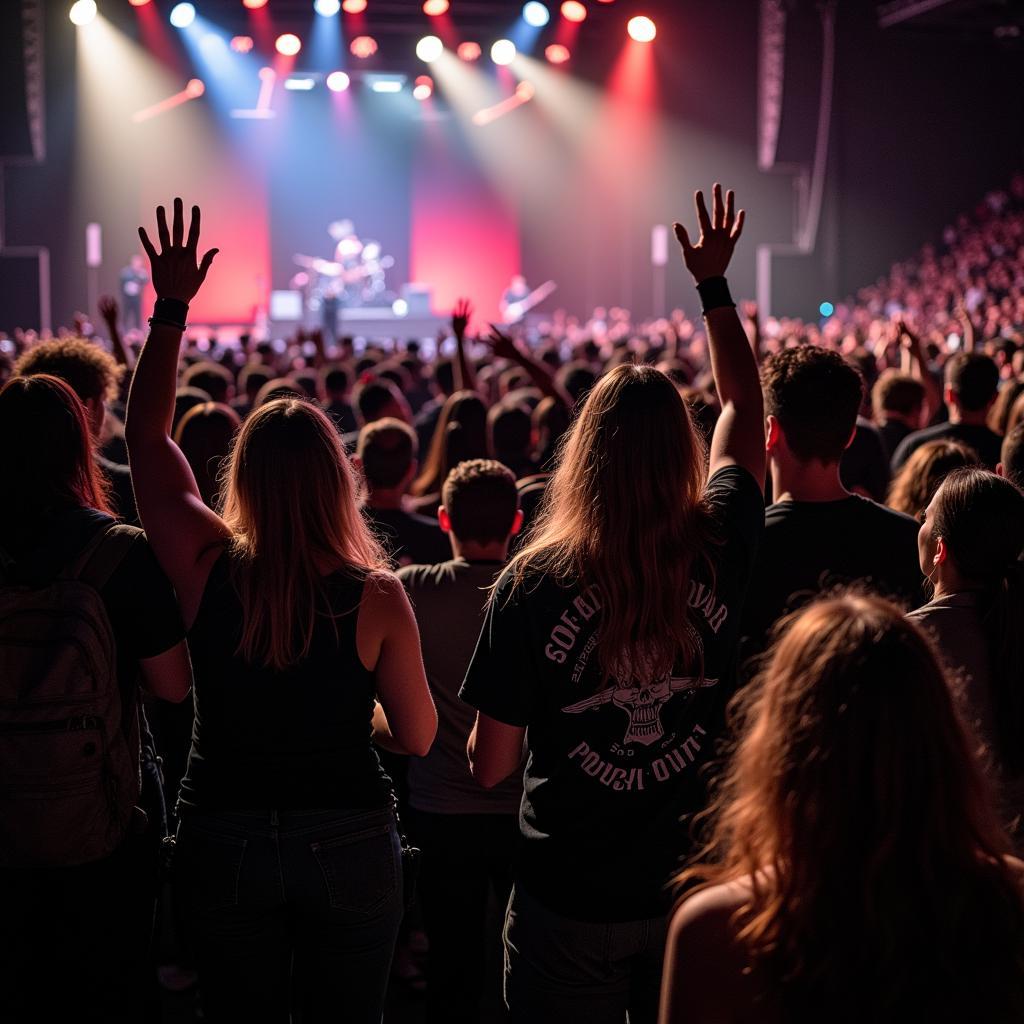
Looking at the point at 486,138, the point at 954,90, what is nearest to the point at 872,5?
the point at 954,90

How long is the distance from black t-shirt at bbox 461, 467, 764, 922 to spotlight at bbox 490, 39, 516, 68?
1849 cm

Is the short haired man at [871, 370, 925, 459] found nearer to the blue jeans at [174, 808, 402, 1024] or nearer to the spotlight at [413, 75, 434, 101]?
the blue jeans at [174, 808, 402, 1024]

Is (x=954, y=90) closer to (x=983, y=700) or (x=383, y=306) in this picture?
(x=383, y=306)

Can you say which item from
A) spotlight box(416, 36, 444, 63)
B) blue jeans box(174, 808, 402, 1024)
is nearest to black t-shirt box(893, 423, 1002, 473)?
blue jeans box(174, 808, 402, 1024)

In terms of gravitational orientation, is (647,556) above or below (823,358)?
below

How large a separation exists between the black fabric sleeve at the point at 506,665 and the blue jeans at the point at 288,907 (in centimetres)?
36

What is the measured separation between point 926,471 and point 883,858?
8.11 ft

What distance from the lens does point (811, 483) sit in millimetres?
2832

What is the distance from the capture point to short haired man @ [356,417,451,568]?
3.93m

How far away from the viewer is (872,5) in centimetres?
2022

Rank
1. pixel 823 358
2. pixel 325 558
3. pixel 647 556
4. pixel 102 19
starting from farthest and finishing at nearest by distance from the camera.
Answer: pixel 102 19 < pixel 823 358 < pixel 325 558 < pixel 647 556

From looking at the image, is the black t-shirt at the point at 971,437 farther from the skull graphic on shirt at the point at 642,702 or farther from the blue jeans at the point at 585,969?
the blue jeans at the point at 585,969

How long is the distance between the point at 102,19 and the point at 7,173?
3182 millimetres

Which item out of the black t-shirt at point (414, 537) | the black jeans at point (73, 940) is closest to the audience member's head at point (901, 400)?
the black t-shirt at point (414, 537)
